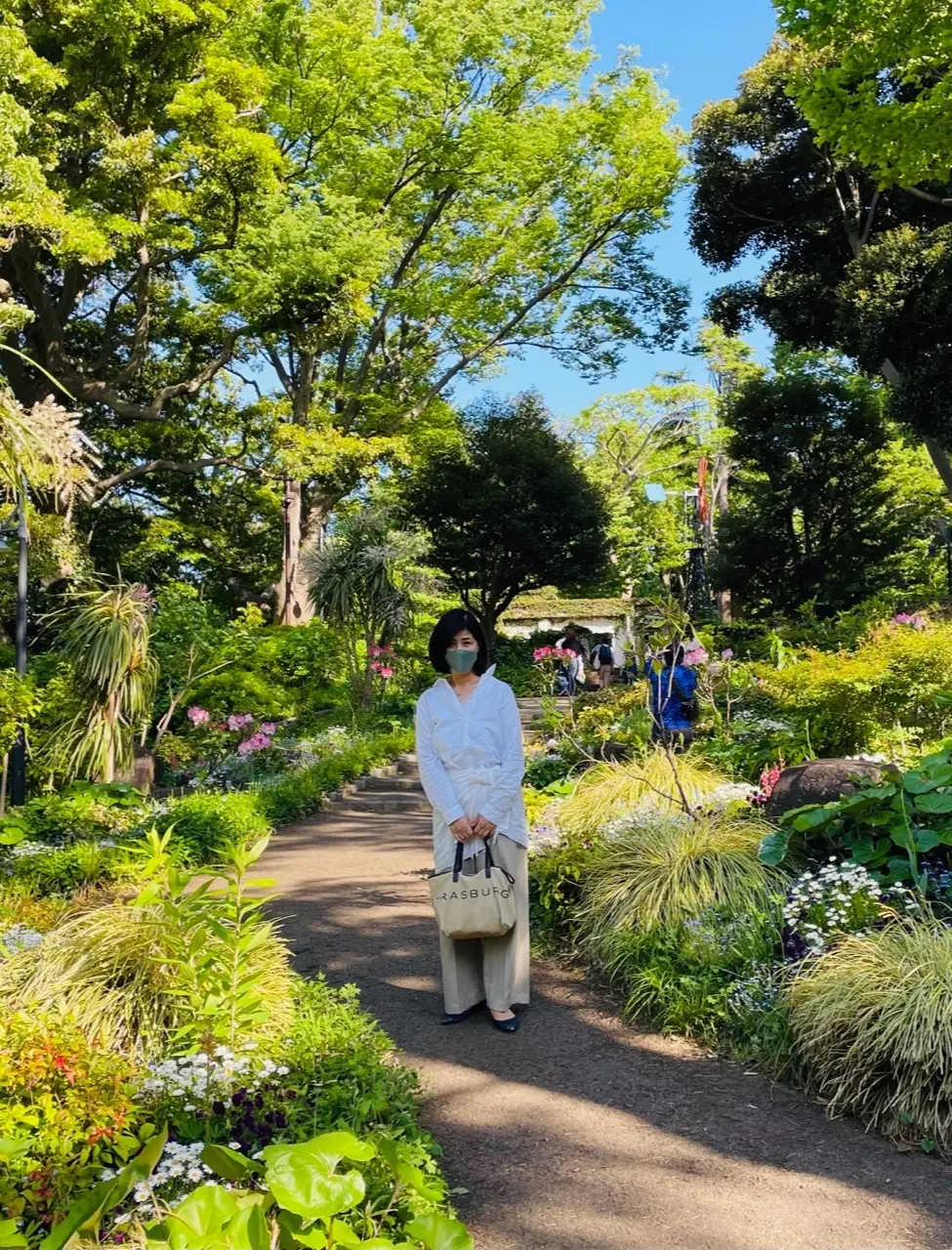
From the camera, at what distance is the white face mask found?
4227 mm

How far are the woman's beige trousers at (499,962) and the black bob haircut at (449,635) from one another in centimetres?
80

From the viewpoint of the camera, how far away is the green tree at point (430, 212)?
Result: 17719mm

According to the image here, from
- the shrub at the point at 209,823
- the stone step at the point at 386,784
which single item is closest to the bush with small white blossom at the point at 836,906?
the shrub at the point at 209,823

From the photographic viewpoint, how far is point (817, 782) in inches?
194

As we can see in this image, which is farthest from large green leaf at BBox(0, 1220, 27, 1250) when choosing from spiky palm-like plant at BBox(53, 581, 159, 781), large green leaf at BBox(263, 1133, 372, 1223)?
spiky palm-like plant at BBox(53, 581, 159, 781)

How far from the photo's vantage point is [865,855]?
13.9ft


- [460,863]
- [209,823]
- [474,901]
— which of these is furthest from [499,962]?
[209,823]

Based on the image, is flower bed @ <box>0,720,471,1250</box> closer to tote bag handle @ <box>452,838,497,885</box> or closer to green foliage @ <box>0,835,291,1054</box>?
green foliage @ <box>0,835,291,1054</box>

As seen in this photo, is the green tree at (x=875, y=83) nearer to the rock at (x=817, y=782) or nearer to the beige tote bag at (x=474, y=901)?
the rock at (x=817, y=782)

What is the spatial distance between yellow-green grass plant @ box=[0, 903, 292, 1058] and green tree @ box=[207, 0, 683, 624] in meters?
14.0

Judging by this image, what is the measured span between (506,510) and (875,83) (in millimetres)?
12809

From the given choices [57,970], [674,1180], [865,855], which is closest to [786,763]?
[865,855]

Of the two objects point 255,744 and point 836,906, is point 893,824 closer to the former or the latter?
point 836,906

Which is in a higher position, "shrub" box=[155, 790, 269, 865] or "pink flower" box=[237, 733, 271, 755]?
"pink flower" box=[237, 733, 271, 755]
